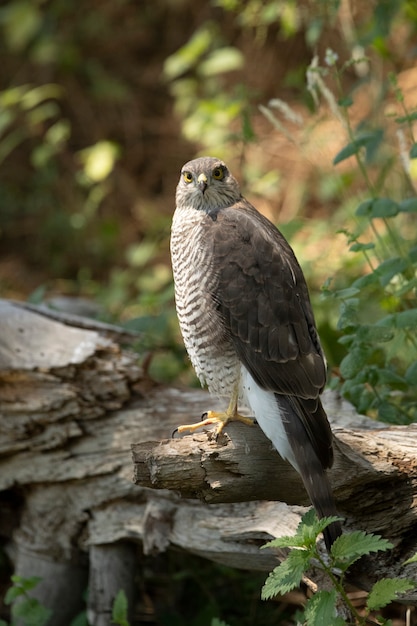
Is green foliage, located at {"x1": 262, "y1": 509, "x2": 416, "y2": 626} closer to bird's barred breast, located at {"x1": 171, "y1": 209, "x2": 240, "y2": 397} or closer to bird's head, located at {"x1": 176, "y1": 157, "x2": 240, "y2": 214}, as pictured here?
bird's barred breast, located at {"x1": 171, "y1": 209, "x2": 240, "y2": 397}

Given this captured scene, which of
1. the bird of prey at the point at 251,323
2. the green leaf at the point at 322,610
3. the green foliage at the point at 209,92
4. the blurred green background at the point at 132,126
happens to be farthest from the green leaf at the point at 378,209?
the blurred green background at the point at 132,126

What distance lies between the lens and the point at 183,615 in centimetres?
392

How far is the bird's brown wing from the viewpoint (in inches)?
114

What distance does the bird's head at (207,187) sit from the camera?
3346 millimetres

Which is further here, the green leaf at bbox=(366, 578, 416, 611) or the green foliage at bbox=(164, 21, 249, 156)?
the green foliage at bbox=(164, 21, 249, 156)

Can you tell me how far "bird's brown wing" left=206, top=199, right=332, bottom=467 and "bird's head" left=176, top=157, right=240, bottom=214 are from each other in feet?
0.79

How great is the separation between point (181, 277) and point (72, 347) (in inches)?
32.0

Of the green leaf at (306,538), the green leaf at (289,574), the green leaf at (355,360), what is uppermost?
the green leaf at (355,360)

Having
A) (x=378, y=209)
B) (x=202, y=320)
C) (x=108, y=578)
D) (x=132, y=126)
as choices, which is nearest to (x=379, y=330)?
(x=378, y=209)

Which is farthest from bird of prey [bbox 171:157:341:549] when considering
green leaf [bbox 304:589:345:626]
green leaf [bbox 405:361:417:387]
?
Answer: green leaf [bbox 304:589:345:626]

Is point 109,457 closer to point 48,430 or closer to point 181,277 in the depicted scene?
point 48,430

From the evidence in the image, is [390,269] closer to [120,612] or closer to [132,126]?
[120,612]

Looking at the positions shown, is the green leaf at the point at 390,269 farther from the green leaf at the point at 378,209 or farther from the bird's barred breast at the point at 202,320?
the bird's barred breast at the point at 202,320

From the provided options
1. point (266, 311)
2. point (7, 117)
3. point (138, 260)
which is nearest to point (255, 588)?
point (266, 311)
